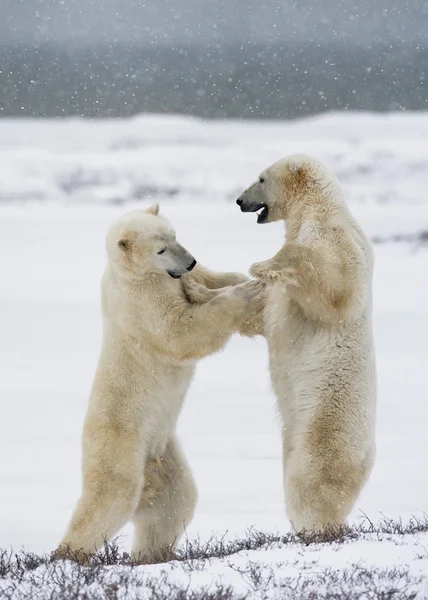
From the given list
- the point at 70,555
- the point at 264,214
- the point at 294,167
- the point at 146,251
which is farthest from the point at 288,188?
the point at 70,555

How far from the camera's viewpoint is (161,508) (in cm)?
452

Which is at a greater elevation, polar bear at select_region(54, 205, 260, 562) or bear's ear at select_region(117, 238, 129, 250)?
bear's ear at select_region(117, 238, 129, 250)

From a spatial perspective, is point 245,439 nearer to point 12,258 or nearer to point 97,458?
point 97,458

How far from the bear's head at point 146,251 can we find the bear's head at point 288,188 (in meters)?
0.47

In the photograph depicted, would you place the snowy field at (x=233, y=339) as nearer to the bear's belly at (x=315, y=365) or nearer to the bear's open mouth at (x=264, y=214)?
the bear's belly at (x=315, y=365)

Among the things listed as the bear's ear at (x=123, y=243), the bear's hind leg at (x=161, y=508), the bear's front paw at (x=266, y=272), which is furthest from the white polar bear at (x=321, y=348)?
the bear's ear at (x=123, y=243)

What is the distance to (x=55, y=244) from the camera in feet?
64.6

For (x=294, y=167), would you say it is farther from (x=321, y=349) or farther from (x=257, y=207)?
(x=321, y=349)

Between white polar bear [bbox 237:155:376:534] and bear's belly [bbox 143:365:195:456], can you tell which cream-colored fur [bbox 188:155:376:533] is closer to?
white polar bear [bbox 237:155:376:534]

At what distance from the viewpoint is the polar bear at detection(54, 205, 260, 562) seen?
14.5 feet

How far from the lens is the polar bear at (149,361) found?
4.41 meters

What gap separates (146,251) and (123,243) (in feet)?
0.36

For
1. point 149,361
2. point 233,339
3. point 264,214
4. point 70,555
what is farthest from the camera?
point 233,339

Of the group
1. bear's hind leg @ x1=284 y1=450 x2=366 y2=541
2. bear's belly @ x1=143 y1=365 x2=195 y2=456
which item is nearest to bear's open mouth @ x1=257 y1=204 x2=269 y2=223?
bear's belly @ x1=143 y1=365 x2=195 y2=456
